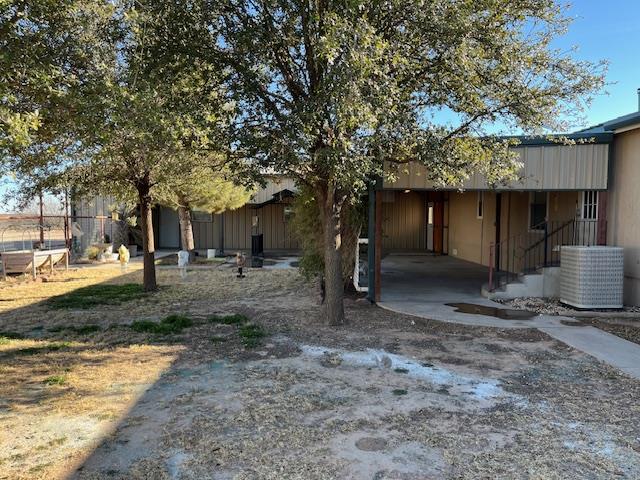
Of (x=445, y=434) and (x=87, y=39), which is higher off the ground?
(x=87, y=39)

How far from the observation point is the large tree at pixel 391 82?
6.08 metres

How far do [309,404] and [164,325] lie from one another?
13.0ft

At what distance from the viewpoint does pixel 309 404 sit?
4648mm

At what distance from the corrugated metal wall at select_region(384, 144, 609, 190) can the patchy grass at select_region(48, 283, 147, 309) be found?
6.00 metres

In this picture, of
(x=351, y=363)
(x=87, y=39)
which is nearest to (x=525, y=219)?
(x=351, y=363)

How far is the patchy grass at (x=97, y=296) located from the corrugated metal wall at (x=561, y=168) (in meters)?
6.00

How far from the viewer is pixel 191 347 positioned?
6.71m

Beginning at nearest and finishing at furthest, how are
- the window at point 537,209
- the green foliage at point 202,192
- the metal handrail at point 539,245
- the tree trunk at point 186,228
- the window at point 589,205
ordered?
the window at point 589,205
the metal handrail at point 539,245
the green foliage at point 202,192
the window at point 537,209
the tree trunk at point 186,228

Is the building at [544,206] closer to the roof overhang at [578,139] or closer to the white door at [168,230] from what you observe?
the roof overhang at [578,139]

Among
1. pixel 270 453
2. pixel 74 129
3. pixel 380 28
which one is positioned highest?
pixel 380 28

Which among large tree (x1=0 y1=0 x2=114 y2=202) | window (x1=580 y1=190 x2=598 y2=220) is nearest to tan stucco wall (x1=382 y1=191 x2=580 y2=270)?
window (x1=580 y1=190 x2=598 y2=220)

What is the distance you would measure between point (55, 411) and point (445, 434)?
131 inches


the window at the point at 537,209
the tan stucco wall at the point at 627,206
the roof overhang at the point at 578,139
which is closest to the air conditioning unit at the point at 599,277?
the tan stucco wall at the point at 627,206

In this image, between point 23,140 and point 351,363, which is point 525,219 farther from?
point 23,140
